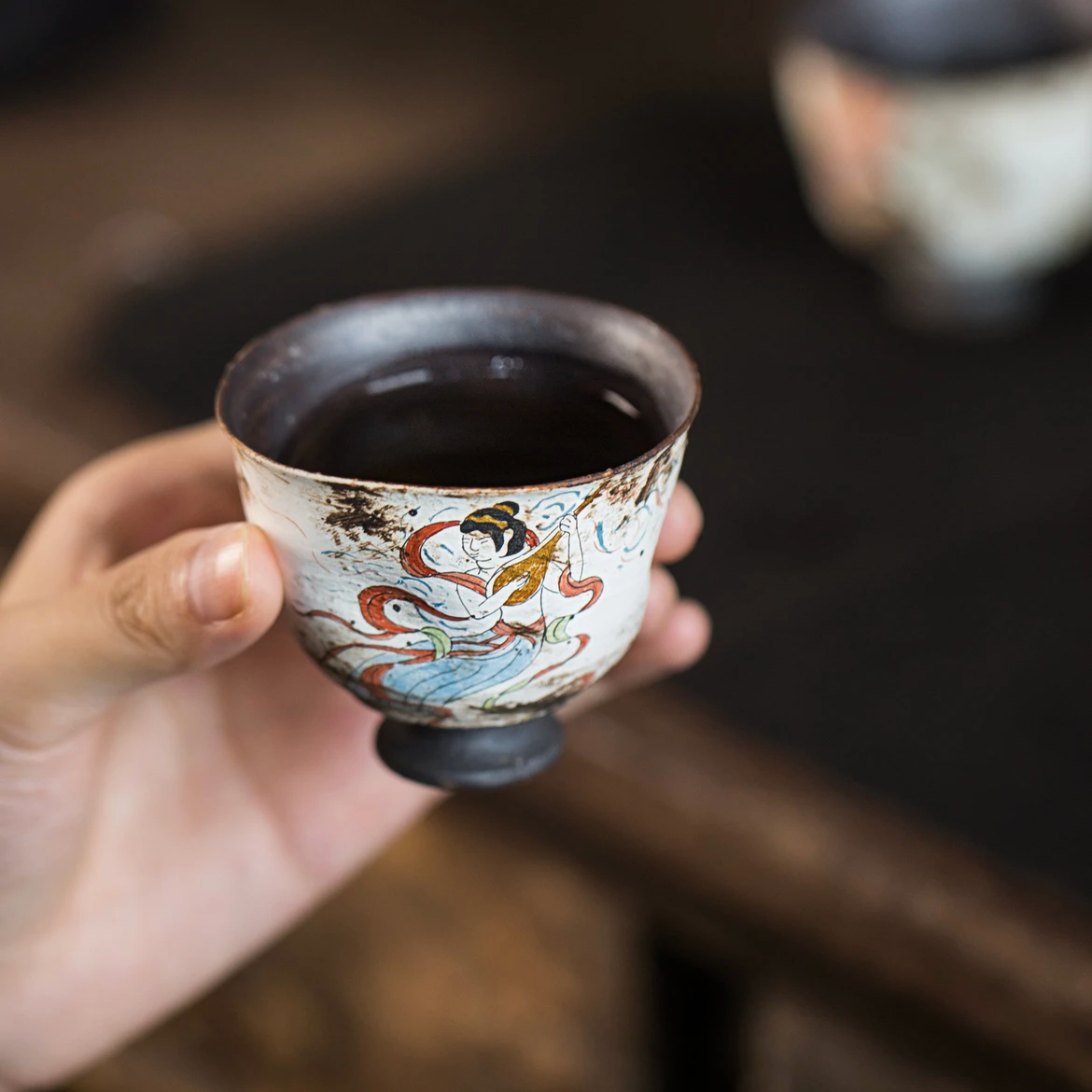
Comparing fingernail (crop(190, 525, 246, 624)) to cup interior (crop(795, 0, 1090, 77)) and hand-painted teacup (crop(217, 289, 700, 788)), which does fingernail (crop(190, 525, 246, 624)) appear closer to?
hand-painted teacup (crop(217, 289, 700, 788))

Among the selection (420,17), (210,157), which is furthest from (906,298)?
(420,17)

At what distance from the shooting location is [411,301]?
689 millimetres

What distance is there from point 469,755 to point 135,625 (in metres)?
0.17

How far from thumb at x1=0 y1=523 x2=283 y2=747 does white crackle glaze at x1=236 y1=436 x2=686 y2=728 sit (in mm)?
23

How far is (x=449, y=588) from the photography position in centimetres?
57

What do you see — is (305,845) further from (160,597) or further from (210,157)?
(210,157)

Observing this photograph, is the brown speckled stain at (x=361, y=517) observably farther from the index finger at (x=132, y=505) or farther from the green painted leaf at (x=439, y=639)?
the index finger at (x=132, y=505)

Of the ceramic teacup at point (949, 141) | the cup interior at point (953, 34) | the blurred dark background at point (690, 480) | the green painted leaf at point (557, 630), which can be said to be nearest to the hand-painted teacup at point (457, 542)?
the green painted leaf at point (557, 630)

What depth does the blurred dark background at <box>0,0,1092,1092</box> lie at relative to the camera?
0.87 m

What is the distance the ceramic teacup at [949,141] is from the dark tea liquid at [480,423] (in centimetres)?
58

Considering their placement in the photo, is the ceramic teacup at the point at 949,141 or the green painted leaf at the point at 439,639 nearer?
the green painted leaf at the point at 439,639

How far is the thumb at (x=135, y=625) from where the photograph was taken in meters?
0.58

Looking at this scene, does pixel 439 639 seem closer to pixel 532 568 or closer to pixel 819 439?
pixel 532 568

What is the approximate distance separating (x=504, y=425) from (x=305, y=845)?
1.26 ft
